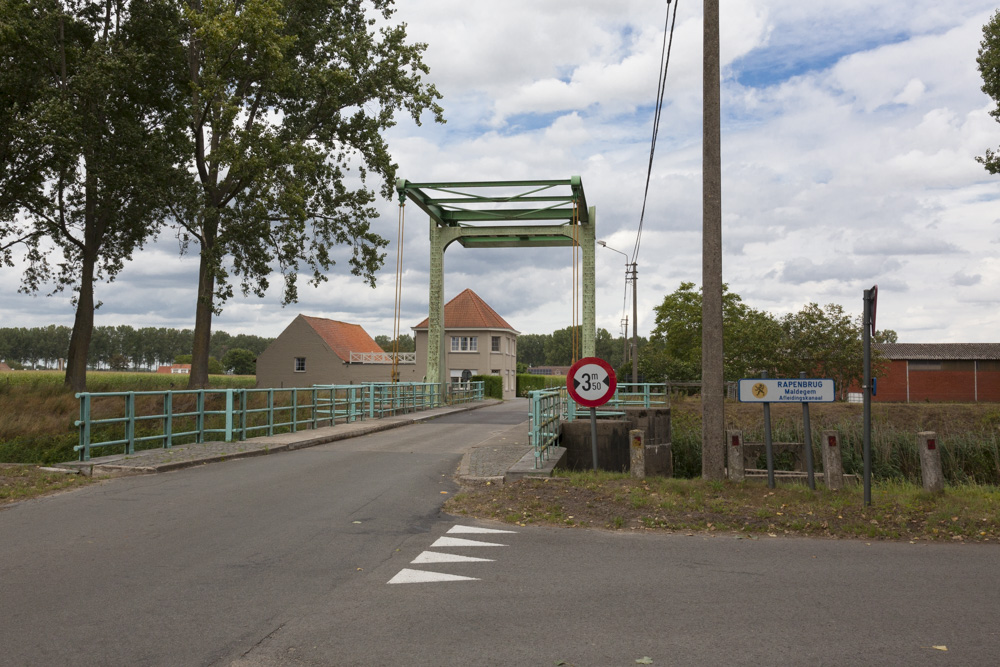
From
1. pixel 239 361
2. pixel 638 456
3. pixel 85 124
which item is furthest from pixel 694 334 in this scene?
pixel 239 361

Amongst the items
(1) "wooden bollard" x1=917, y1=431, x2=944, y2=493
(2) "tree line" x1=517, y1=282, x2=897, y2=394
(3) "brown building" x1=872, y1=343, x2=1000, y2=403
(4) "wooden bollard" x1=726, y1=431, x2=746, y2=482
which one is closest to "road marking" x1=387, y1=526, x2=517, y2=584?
(4) "wooden bollard" x1=726, y1=431, x2=746, y2=482

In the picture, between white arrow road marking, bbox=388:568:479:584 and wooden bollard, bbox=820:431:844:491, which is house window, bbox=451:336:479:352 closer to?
wooden bollard, bbox=820:431:844:491

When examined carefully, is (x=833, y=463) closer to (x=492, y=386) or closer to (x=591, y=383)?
(x=591, y=383)

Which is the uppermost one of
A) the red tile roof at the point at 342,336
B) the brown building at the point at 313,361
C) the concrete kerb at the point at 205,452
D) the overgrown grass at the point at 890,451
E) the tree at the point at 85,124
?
the tree at the point at 85,124

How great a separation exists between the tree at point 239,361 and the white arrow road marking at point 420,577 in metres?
106

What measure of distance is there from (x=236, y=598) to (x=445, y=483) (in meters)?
5.72

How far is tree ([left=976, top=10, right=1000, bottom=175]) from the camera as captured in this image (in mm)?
22750

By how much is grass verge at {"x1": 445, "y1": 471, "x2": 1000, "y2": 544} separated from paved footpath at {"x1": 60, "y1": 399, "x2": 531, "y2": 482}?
174 cm

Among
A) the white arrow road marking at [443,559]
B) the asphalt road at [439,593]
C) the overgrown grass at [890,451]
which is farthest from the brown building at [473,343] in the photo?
the white arrow road marking at [443,559]

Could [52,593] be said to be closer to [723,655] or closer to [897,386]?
[723,655]

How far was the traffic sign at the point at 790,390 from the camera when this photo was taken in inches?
372

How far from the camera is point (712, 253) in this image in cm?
980

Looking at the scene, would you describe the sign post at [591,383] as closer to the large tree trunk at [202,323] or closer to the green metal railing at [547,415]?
the green metal railing at [547,415]

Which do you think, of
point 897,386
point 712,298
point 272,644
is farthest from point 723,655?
point 897,386
